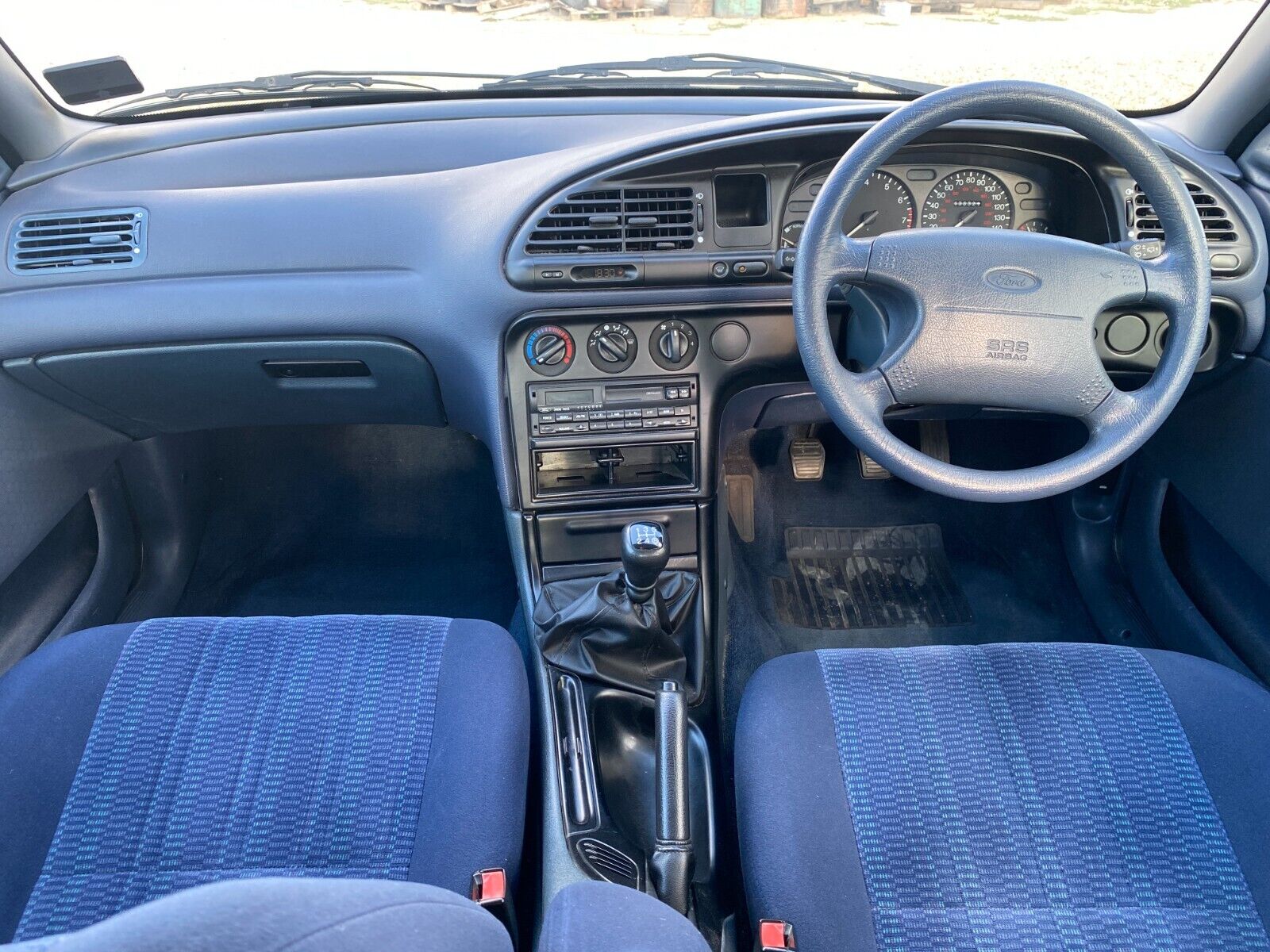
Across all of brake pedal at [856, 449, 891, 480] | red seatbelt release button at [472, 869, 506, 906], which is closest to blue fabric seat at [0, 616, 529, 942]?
red seatbelt release button at [472, 869, 506, 906]

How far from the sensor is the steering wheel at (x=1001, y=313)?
1.20 meters

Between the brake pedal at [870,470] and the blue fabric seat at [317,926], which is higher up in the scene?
the blue fabric seat at [317,926]

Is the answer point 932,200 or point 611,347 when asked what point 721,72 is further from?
point 611,347

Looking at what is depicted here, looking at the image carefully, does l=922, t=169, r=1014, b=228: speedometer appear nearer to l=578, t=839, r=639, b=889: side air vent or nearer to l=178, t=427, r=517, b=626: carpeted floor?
l=578, t=839, r=639, b=889: side air vent

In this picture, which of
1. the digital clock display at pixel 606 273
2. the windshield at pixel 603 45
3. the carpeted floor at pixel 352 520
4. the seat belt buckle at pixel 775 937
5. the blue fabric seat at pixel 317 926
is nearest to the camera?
the blue fabric seat at pixel 317 926

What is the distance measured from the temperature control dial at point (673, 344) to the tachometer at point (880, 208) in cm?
34

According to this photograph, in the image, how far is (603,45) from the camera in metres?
1.76

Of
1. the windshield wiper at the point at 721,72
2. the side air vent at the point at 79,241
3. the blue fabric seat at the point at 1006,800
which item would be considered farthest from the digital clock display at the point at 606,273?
the side air vent at the point at 79,241

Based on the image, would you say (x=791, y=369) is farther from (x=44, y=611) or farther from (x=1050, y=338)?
(x=44, y=611)

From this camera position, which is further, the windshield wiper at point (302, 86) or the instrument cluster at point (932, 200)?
the windshield wiper at point (302, 86)

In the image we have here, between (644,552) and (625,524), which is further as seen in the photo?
(625,524)

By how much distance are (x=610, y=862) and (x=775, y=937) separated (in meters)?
0.32

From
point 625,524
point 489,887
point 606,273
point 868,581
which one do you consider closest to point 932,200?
point 606,273

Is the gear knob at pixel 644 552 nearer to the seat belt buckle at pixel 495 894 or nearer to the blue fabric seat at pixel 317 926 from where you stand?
the seat belt buckle at pixel 495 894
